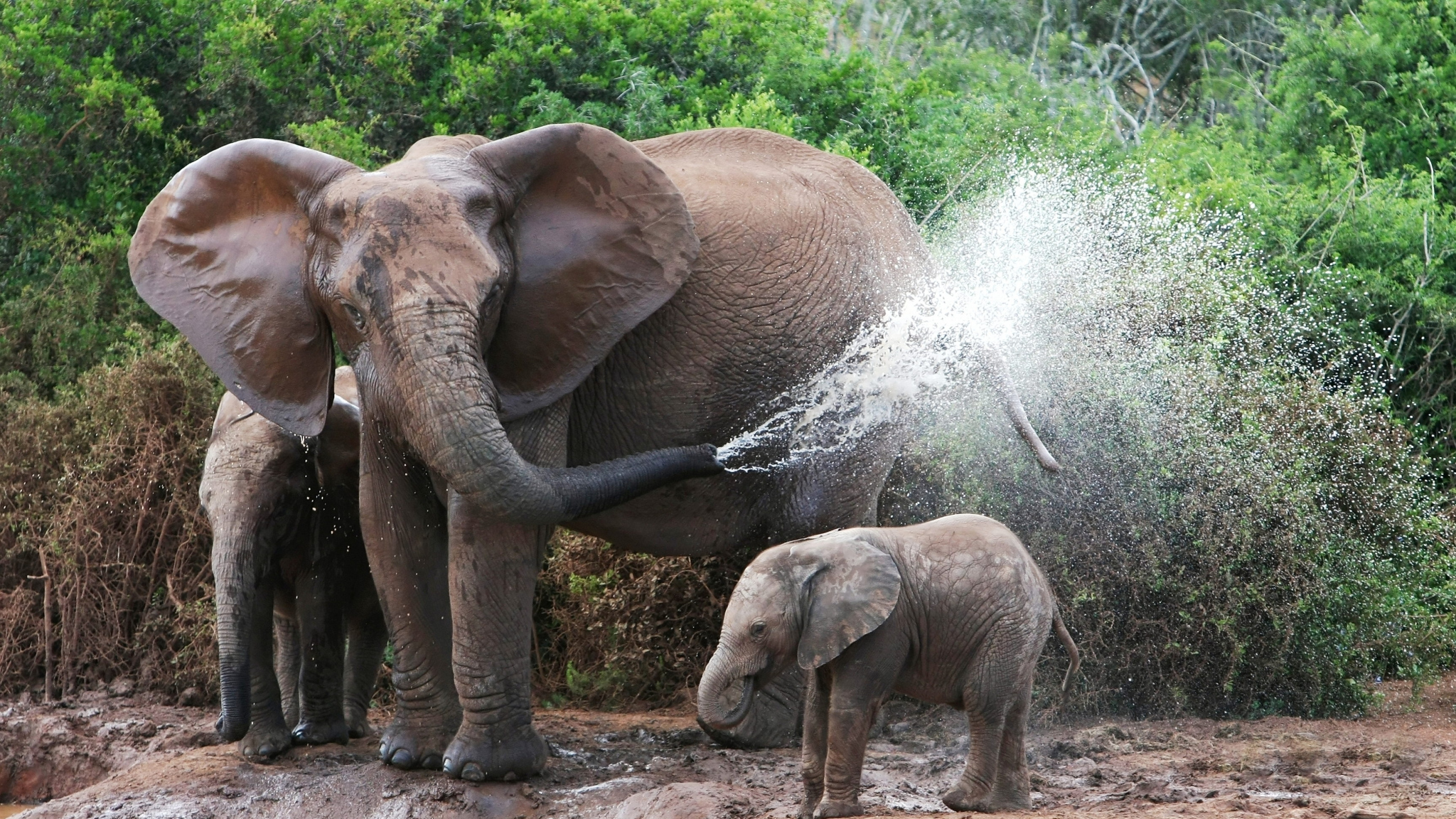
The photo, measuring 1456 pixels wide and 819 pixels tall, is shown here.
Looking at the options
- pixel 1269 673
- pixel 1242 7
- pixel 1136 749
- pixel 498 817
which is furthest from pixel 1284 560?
pixel 1242 7

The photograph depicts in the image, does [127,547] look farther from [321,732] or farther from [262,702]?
[262,702]

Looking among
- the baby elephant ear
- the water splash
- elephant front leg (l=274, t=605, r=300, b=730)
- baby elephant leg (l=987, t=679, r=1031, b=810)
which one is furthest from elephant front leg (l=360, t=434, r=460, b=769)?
baby elephant leg (l=987, t=679, r=1031, b=810)

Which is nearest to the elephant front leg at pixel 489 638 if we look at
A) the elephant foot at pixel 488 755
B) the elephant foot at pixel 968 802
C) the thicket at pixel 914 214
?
the elephant foot at pixel 488 755

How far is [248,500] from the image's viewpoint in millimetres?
6918

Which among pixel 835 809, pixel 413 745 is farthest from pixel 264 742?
pixel 835 809

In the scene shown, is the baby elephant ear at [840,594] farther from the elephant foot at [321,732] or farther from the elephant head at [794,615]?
the elephant foot at [321,732]

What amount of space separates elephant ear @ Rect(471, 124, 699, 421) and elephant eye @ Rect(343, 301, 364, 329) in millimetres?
597

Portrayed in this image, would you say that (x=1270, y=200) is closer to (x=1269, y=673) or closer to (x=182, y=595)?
(x=1269, y=673)

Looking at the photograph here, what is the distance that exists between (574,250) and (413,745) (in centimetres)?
207

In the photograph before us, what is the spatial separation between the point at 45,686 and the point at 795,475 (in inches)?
182

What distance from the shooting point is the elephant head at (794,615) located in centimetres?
553

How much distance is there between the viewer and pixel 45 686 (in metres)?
9.31

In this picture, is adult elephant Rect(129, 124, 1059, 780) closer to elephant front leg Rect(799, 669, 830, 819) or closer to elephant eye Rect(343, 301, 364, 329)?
elephant eye Rect(343, 301, 364, 329)

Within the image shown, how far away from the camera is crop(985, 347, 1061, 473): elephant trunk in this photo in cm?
753
